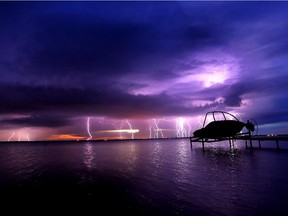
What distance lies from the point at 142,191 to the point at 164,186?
2.71 metres

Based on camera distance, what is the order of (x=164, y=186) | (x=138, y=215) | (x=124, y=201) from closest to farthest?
1. (x=138, y=215)
2. (x=124, y=201)
3. (x=164, y=186)

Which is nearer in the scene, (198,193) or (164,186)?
(198,193)

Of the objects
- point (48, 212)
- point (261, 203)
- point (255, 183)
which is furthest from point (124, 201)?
point (255, 183)

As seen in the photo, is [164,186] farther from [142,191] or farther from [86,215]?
[86,215]

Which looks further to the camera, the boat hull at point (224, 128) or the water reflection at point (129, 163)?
the boat hull at point (224, 128)

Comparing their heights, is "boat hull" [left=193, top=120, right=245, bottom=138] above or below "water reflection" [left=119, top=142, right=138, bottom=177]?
above

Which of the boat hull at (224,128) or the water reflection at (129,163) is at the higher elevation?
the boat hull at (224,128)

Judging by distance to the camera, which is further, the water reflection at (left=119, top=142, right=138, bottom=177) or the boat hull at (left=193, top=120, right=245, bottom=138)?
A: the boat hull at (left=193, top=120, right=245, bottom=138)

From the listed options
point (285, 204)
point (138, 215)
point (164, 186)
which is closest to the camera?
point (138, 215)

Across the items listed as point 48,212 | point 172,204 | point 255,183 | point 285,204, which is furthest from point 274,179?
point 48,212

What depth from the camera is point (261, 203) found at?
554 inches

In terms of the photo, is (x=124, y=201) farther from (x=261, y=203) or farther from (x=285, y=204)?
(x=285, y=204)

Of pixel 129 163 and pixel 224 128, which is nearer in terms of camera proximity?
pixel 129 163

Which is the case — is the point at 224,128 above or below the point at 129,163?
above
